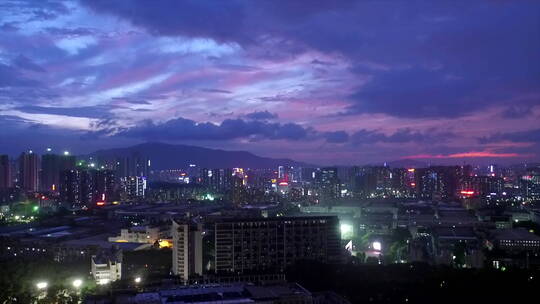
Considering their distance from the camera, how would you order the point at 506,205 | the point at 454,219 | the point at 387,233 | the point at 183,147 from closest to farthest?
the point at 387,233 → the point at 454,219 → the point at 506,205 → the point at 183,147

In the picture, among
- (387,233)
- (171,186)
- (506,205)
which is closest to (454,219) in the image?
(387,233)

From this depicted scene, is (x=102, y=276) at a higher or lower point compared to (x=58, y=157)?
lower

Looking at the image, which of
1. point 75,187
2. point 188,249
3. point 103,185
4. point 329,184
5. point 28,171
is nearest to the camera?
point 188,249

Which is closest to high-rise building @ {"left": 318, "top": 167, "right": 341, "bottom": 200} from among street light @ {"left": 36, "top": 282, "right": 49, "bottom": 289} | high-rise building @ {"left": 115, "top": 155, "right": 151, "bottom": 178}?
high-rise building @ {"left": 115, "top": 155, "right": 151, "bottom": 178}

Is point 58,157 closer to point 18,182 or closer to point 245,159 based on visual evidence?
point 18,182

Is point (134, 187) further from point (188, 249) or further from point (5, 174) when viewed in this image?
point (188, 249)

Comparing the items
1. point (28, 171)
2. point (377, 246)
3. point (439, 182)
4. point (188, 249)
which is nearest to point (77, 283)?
point (188, 249)

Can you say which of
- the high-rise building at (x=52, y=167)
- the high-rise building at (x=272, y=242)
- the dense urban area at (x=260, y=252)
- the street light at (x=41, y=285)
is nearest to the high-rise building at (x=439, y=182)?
the dense urban area at (x=260, y=252)

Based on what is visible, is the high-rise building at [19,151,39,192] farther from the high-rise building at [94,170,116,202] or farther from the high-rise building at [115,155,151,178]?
the high-rise building at [115,155,151,178]
